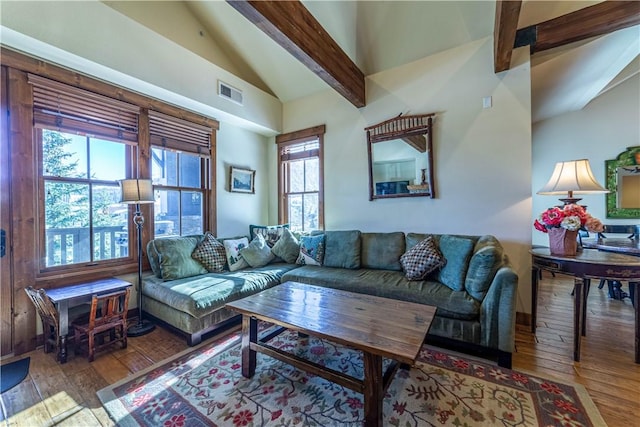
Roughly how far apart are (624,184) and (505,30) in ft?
14.6

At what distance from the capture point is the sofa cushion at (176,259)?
9.00ft

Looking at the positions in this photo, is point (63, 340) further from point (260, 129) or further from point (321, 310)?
point (260, 129)

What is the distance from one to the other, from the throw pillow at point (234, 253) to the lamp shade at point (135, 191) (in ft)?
3.41

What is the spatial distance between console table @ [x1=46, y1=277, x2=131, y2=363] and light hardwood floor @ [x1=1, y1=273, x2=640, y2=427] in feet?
0.63

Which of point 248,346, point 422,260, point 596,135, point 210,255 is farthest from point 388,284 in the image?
point 596,135

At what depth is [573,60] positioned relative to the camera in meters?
3.01

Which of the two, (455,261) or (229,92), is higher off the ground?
(229,92)

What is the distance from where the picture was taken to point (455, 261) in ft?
7.91

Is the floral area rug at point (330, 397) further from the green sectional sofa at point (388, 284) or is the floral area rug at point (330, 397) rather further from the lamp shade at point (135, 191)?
the lamp shade at point (135, 191)

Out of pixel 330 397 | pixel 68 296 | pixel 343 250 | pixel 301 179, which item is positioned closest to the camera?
pixel 330 397

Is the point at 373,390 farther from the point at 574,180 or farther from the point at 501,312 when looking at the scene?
the point at 574,180

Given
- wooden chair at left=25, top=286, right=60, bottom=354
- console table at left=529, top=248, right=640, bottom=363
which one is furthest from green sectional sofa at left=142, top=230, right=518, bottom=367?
wooden chair at left=25, top=286, right=60, bottom=354

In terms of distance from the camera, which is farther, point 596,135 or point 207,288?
point 596,135

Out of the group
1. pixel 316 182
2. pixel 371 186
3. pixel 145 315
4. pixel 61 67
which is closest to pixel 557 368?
pixel 371 186
